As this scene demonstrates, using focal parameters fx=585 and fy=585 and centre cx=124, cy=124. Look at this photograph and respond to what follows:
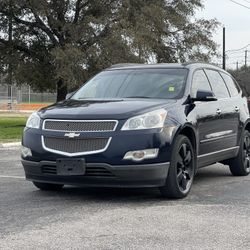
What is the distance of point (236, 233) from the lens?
5504 mm

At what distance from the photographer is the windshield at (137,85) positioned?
780 centimetres

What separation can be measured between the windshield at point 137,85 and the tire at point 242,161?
6.44 ft

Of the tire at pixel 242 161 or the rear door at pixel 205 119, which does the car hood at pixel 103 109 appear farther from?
the tire at pixel 242 161

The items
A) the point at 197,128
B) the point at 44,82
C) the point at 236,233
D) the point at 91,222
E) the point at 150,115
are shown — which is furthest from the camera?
the point at 44,82

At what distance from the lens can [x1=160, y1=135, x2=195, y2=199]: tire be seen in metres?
7.02

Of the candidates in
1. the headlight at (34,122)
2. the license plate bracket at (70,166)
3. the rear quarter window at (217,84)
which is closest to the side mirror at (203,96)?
the rear quarter window at (217,84)

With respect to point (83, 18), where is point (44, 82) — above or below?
below

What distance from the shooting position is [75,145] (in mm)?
6816

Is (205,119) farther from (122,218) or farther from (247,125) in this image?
(122,218)

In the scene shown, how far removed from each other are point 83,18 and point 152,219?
19685mm

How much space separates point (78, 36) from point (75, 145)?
1736 cm

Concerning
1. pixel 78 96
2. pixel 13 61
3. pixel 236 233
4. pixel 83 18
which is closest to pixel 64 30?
pixel 83 18

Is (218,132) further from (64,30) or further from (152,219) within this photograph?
(64,30)

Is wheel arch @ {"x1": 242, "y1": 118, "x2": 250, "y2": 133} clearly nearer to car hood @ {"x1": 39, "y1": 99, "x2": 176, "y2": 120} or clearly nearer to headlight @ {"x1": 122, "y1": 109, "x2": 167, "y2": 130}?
car hood @ {"x1": 39, "y1": 99, "x2": 176, "y2": 120}
